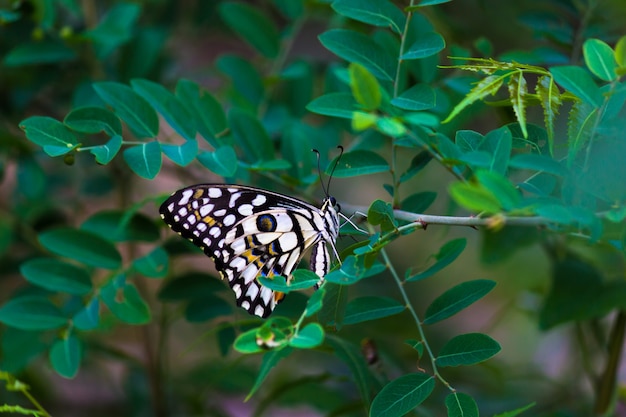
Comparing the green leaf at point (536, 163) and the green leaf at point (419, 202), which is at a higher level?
A: the green leaf at point (536, 163)

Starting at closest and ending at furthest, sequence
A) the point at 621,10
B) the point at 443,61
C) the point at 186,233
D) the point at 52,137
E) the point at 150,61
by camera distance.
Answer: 1. the point at 52,137
2. the point at 186,233
3. the point at 621,10
4. the point at 150,61
5. the point at 443,61

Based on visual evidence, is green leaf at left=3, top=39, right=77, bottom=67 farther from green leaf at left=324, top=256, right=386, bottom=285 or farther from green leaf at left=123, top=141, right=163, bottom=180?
green leaf at left=324, top=256, right=386, bottom=285

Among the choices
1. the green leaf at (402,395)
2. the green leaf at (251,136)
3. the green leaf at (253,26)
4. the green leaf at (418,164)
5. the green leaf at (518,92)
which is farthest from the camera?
the green leaf at (253,26)

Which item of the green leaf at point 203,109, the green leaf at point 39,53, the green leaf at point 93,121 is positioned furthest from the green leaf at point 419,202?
the green leaf at point 39,53

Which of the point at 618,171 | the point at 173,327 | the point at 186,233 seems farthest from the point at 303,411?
the point at 618,171

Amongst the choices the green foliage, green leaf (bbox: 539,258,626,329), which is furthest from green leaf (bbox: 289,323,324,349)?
green leaf (bbox: 539,258,626,329)

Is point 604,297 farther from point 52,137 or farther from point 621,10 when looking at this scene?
point 52,137

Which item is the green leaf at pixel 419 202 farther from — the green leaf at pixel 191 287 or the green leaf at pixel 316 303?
the green leaf at pixel 191 287
